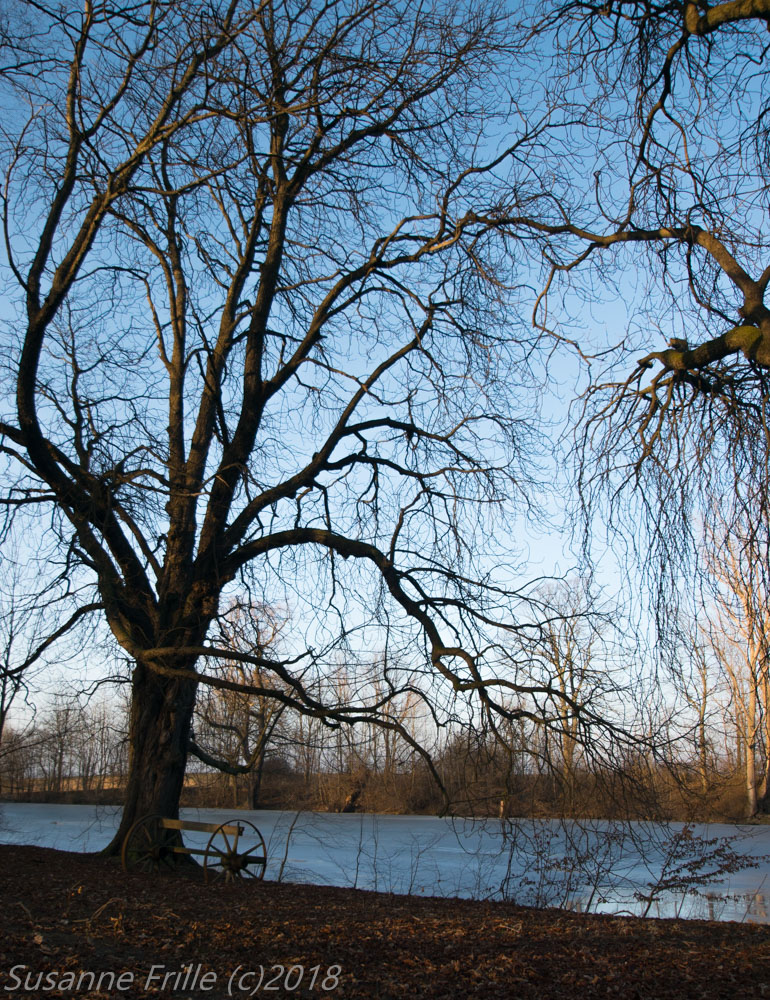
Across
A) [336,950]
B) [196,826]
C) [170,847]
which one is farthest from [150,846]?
[336,950]

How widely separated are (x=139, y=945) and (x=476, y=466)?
578 centimetres

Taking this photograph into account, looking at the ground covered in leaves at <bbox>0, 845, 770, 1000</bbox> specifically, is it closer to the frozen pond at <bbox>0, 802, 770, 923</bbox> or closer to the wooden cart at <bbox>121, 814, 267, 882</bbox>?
the frozen pond at <bbox>0, 802, 770, 923</bbox>

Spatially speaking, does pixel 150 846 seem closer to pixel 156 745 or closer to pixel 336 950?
pixel 156 745

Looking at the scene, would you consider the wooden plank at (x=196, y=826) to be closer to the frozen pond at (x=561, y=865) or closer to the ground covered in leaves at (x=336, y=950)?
the frozen pond at (x=561, y=865)

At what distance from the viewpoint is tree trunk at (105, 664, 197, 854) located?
9.30 meters

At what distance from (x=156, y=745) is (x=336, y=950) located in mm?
4920

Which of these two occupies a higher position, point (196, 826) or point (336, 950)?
point (196, 826)

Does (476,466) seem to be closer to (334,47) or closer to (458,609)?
(458,609)

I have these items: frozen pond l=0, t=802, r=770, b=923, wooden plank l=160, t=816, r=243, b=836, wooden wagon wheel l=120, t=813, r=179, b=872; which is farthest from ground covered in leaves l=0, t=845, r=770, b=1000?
wooden wagon wheel l=120, t=813, r=179, b=872

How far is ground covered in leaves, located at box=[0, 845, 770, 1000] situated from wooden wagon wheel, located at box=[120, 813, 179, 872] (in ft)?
5.30

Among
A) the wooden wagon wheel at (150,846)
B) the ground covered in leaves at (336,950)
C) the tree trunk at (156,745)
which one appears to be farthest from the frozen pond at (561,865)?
the tree trunk at (156,745)

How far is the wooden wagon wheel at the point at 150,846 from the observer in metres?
8.85

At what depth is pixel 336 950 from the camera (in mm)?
5012

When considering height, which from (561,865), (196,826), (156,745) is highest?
(156,745)
